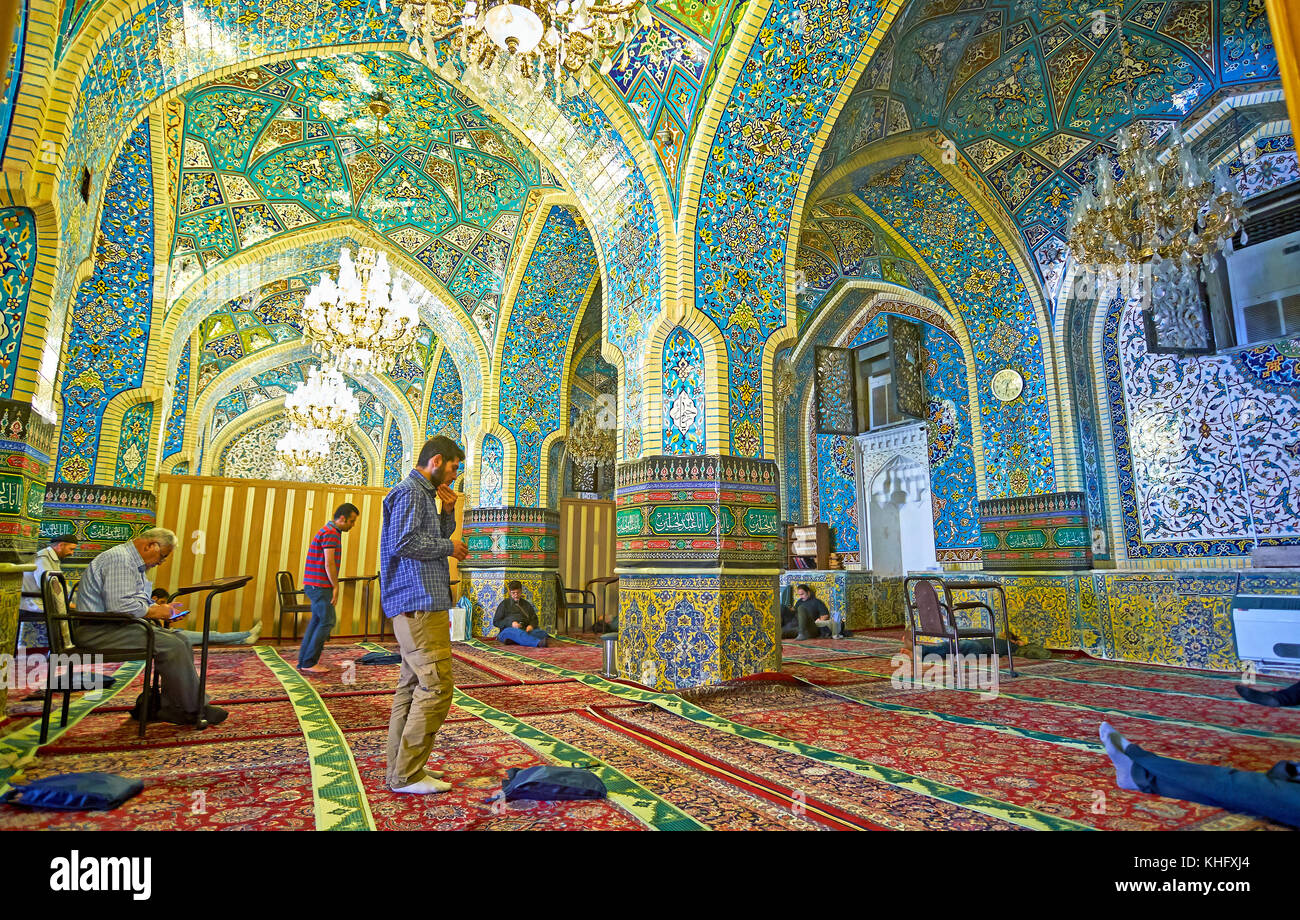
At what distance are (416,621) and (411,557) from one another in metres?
0.24

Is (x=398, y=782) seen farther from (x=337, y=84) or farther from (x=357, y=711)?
(x=337, y=84)

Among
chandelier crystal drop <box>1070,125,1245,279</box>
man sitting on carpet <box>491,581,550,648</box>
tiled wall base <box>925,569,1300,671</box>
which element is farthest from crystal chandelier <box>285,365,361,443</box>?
chandelier crystal drop <box>1070,125,1245,279</box>

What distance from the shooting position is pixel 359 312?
7.60 metres

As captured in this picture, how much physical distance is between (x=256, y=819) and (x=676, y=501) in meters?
3.60

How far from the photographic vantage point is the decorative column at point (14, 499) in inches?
122

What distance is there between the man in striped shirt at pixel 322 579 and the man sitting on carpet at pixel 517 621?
8.25 feet

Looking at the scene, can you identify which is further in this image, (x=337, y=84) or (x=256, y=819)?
(x=337, y=84)

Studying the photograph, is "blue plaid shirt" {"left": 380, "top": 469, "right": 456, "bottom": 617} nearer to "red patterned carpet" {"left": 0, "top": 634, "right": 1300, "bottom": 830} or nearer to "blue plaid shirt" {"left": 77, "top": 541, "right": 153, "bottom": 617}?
"red patterned carpet" {"left": 0, "top": 634, "right": 1300, "bottom": 830}

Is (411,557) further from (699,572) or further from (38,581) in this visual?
(38,581)

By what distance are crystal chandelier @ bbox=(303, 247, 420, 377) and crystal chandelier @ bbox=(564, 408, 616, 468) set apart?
205 inches

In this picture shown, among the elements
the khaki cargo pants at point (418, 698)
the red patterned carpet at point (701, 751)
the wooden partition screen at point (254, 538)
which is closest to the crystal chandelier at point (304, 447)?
the wooden partition screen at point (254, 538)

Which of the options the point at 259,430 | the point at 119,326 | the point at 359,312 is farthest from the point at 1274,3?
the point at 259,430

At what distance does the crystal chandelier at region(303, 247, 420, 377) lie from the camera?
7.54 meters

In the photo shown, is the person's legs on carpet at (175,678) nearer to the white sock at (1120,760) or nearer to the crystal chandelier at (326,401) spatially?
the white sock at (1120,760)
